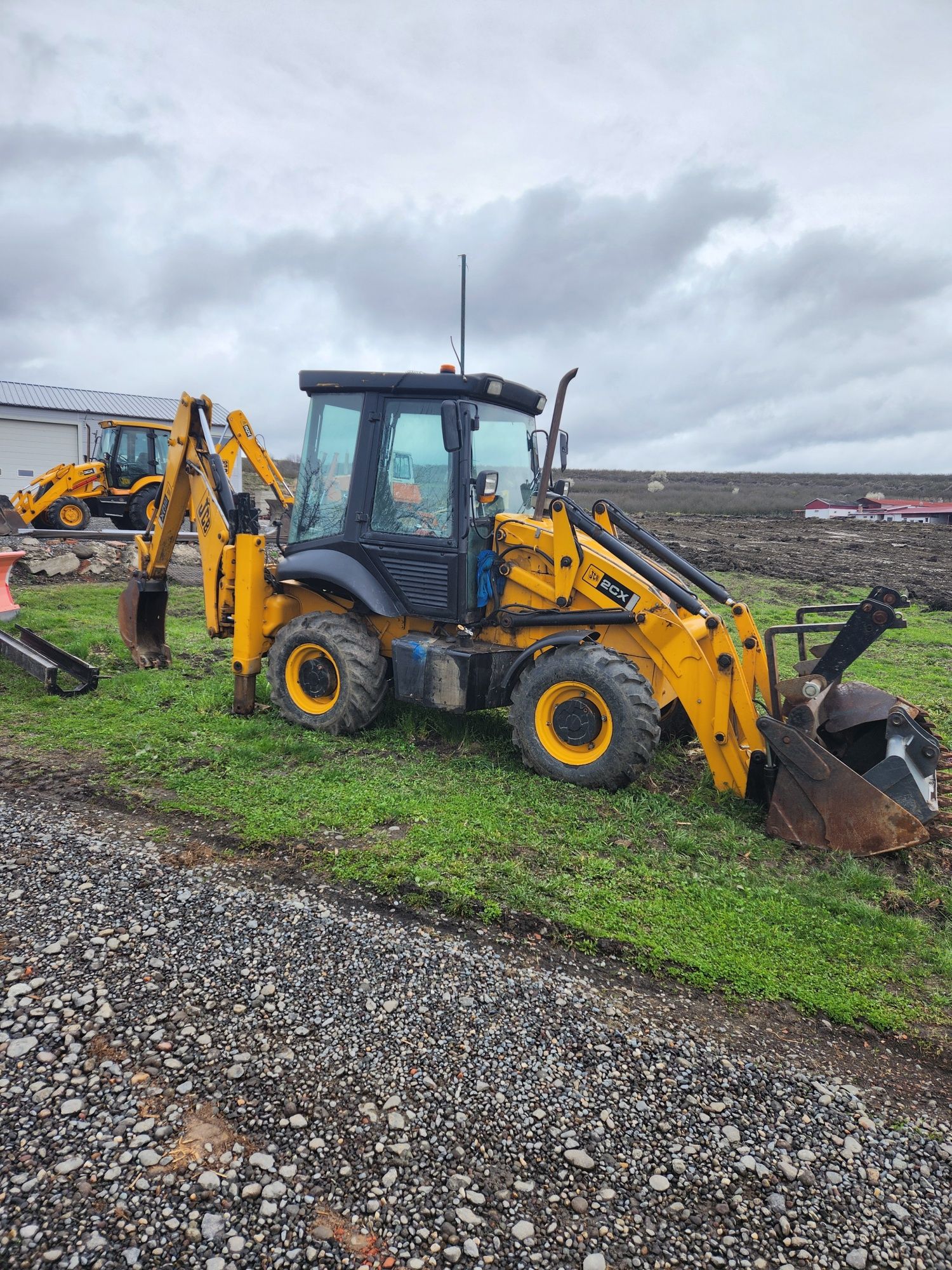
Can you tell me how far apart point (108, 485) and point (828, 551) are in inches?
814

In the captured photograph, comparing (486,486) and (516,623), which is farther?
(516,623)

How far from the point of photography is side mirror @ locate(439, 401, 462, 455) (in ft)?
A: 19.8

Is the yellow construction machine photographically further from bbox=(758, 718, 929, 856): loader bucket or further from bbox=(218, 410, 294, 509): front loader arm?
bbox=(758, 718, 929, 856): loader bucket

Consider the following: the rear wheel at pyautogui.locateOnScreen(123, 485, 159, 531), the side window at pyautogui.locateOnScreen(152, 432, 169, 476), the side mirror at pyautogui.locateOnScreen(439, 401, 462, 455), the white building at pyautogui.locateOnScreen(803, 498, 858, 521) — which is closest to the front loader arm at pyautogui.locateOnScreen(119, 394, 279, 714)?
the side mirror at pyautogui.locateOnScreen(439, 401, 462, 455)

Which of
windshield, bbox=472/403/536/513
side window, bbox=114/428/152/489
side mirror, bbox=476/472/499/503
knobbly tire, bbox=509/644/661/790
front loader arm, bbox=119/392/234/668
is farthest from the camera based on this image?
side window, bbox=114/428/152/489

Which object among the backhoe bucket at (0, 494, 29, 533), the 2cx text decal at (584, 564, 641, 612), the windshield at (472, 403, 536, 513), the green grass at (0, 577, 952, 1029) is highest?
the windshield at (472, 403, 536, 513)

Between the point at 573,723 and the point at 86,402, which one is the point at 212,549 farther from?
the point at 86,402

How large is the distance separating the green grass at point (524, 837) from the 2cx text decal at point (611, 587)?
135cm

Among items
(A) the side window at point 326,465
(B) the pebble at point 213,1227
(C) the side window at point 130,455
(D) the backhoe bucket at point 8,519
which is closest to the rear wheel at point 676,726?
(A) the side window at point 326,465

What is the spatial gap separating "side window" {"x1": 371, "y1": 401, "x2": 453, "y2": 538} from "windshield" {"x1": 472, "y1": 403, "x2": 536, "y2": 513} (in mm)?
314

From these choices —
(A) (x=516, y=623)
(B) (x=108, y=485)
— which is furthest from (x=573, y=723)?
(B) (x=108, y=485)

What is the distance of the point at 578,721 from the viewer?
19.1ft

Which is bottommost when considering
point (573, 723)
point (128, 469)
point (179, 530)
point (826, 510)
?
point (573, 723)

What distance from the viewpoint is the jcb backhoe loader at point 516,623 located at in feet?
17.3
